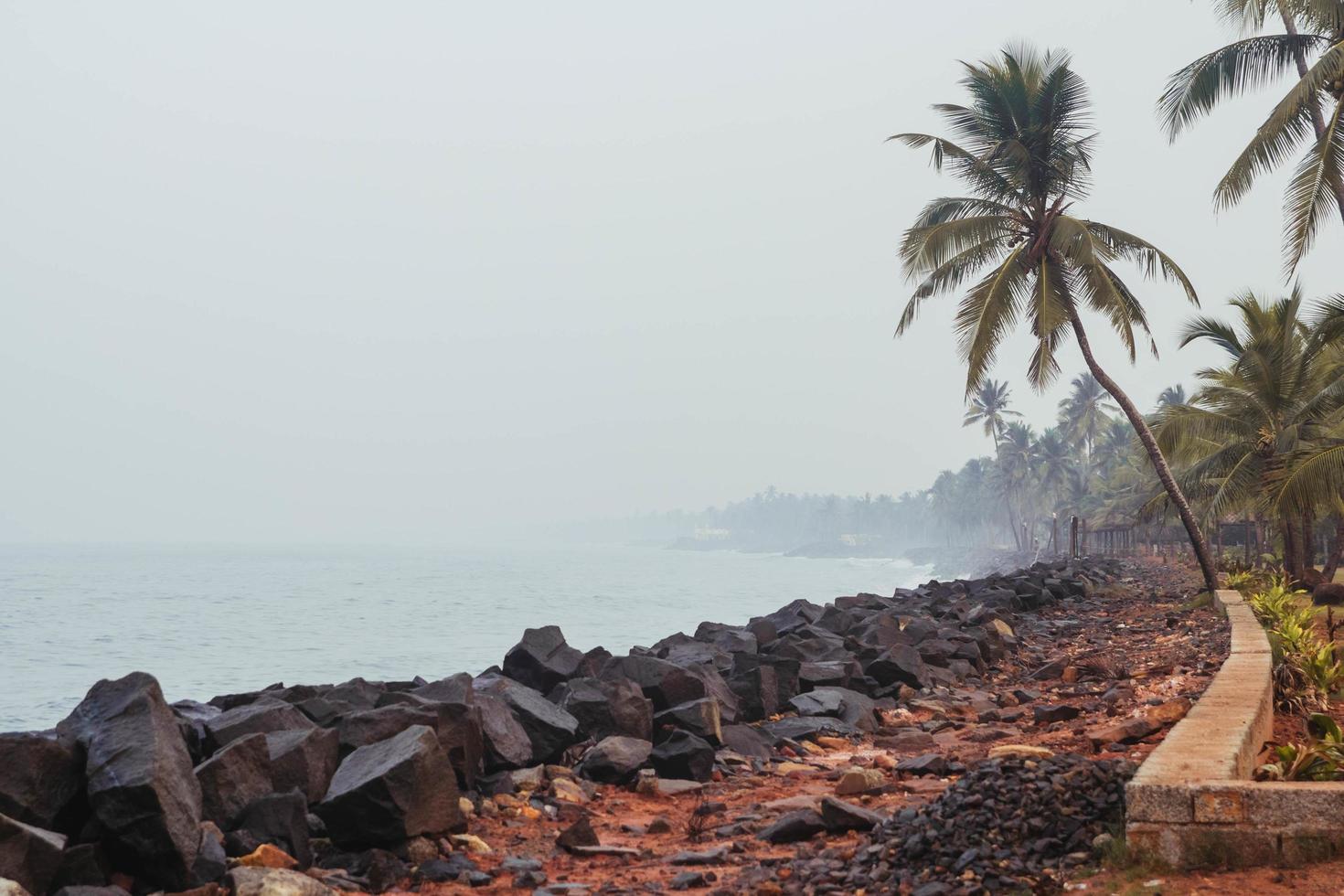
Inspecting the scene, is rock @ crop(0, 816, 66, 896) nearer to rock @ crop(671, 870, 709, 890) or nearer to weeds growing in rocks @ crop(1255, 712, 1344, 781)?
rock @ crop(671, 870, 709, 890)

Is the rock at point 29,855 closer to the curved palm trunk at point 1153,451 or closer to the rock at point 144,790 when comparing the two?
the rock at point 144,790

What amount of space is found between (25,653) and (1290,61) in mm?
40115

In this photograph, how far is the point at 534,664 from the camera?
10344 mm

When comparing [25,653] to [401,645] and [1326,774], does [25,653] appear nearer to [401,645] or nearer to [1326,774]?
[401,645]

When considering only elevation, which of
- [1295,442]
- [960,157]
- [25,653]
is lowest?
[25,653]

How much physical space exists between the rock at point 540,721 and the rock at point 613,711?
137mm

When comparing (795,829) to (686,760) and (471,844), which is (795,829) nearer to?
(471,844)

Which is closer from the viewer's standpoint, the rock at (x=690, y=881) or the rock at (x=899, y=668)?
A: the rock at (x=690, y=881)

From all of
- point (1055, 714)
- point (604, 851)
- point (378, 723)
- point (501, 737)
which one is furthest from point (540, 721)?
point (1055, 714)

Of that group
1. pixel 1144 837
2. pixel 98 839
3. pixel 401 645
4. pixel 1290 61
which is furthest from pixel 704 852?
pixel 401 645

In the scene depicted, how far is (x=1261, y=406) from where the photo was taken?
802 inches

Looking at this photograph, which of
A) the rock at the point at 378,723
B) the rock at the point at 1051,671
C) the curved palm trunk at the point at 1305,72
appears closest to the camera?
the rock at the point at 378,723

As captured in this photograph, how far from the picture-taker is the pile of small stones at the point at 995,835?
14.3 feet

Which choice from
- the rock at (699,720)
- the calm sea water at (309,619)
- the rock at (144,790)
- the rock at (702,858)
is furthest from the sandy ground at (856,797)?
the calm sea water at (309,619)
